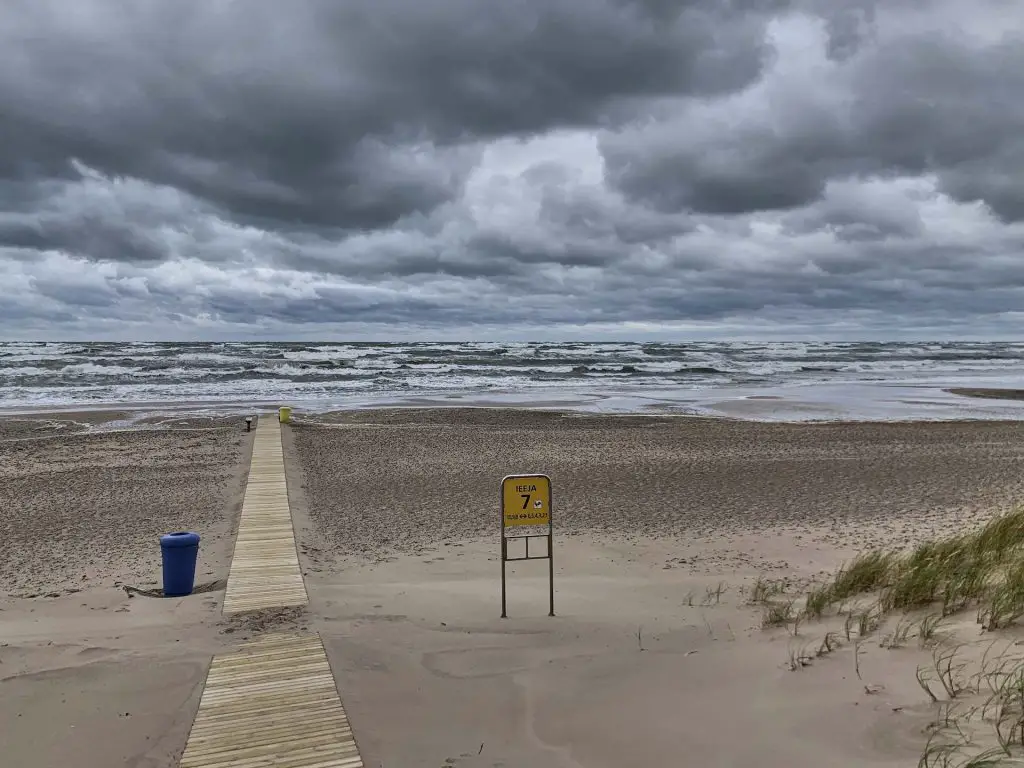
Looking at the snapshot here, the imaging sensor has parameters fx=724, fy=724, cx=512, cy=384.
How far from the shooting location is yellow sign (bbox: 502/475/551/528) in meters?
5.87

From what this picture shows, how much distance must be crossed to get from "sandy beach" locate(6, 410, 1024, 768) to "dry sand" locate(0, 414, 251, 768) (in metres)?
0.03

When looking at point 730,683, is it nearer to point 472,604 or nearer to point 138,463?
point 472,604

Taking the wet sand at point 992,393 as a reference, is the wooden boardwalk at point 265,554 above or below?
below

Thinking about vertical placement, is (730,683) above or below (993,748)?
below

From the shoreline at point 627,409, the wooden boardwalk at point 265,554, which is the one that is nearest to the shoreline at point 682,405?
the shoreline at point 627,409

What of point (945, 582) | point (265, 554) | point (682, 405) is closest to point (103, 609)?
point (265, 554)

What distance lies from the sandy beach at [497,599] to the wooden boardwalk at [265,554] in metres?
0.22

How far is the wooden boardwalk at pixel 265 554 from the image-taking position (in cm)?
655

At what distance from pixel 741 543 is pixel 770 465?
19.6ft

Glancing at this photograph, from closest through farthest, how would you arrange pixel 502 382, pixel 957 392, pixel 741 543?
pixel 741 543
pixel 957 392
pixel 502 382

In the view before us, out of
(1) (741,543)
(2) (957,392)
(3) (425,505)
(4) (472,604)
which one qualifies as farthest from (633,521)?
(2) (957,392)

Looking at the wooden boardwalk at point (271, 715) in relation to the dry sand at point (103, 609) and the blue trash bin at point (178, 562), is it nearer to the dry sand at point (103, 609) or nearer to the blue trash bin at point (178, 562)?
the dry sand at point (103, 609)

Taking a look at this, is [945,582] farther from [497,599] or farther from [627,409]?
[627,409]

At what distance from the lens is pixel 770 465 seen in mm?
14172
